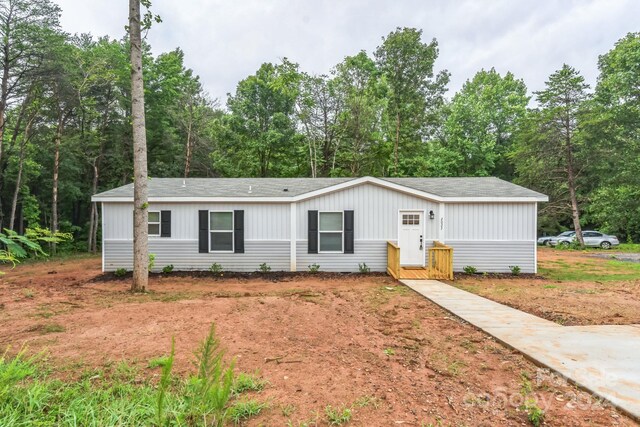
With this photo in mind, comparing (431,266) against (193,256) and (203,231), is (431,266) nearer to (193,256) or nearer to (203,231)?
(203,231)

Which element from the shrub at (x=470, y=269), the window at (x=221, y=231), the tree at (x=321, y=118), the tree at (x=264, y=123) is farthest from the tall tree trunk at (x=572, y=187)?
the window at (x=221, y=231)

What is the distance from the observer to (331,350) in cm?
366

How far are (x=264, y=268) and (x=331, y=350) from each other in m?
6.84

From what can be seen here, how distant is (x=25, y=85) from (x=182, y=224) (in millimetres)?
10881

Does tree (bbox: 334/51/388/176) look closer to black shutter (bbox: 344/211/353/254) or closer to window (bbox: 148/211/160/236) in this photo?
black shutter (bbox: 344/211/353/254)

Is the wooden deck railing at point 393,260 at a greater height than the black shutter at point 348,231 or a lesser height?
lesser

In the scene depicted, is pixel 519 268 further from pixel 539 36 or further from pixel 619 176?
pixel 539 36

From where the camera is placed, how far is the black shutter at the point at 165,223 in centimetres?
1022

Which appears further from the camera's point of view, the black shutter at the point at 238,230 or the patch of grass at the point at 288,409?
the black shutter at the point at 238,230

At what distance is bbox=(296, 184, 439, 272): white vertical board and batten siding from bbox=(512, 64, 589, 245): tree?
14.9m

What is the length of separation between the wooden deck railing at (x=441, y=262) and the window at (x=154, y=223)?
29.5 feet

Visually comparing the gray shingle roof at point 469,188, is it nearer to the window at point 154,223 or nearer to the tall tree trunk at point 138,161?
the tall tree trunk at point 138,161

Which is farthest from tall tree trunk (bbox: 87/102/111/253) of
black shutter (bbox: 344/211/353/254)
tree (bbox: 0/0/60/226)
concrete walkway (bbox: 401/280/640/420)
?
concrete walkway (bbox: 401/280/640/420)

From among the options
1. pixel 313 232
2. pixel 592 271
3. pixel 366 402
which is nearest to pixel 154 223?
pixel 313 232
